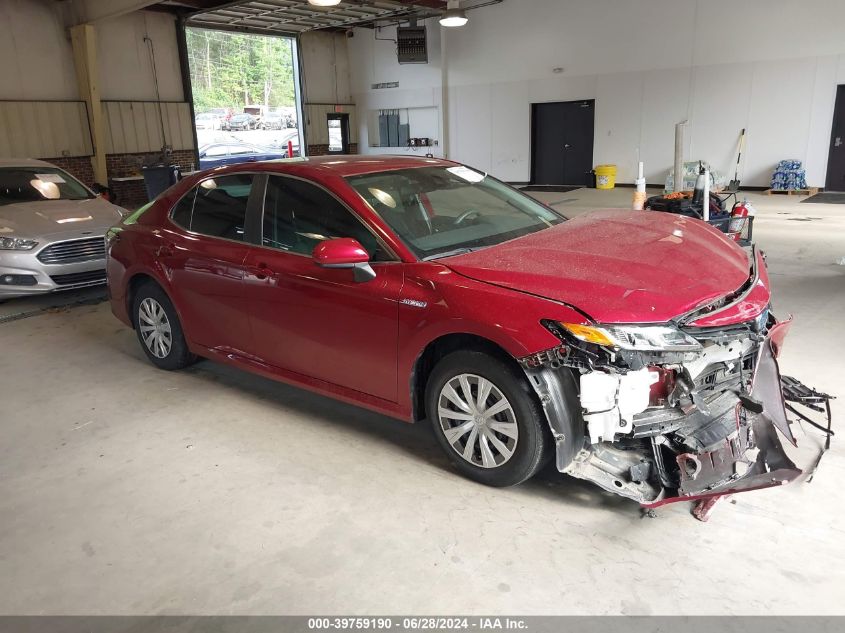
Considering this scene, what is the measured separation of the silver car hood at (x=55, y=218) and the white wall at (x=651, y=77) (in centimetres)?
1370

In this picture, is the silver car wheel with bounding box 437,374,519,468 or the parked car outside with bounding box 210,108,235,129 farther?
the parked car outside with bounding box 210,108,235,129

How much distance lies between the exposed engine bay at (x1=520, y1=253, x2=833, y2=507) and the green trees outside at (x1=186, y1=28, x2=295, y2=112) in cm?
1847

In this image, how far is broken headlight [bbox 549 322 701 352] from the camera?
93.4 inches

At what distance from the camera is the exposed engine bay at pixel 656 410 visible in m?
2.40

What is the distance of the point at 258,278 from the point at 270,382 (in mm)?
1063

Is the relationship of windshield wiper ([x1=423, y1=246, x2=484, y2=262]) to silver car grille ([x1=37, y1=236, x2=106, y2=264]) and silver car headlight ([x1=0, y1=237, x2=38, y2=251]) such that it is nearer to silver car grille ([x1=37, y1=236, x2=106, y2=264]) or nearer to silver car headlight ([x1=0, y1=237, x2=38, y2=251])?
silver car grille ([x1=37, y1=236, x2=106, y2=264])

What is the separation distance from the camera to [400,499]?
288cm

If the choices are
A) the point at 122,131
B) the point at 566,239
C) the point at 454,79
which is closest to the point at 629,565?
the point at 566,239

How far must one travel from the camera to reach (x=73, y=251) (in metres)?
6.61

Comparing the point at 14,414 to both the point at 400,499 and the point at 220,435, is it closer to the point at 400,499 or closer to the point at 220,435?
the point at 220,435

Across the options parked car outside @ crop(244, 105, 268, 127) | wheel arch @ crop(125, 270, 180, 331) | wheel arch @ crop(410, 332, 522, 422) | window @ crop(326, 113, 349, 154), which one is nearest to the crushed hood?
wheel arch @ crop(410, 332, 522, 422)

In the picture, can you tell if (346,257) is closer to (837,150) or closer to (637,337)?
(637,337)

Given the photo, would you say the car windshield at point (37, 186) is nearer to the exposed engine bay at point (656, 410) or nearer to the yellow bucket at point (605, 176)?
the exposed engine bay at point (656, 410)

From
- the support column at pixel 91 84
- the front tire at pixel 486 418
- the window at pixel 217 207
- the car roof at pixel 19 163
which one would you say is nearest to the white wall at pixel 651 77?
the support column at pixel 91 84
